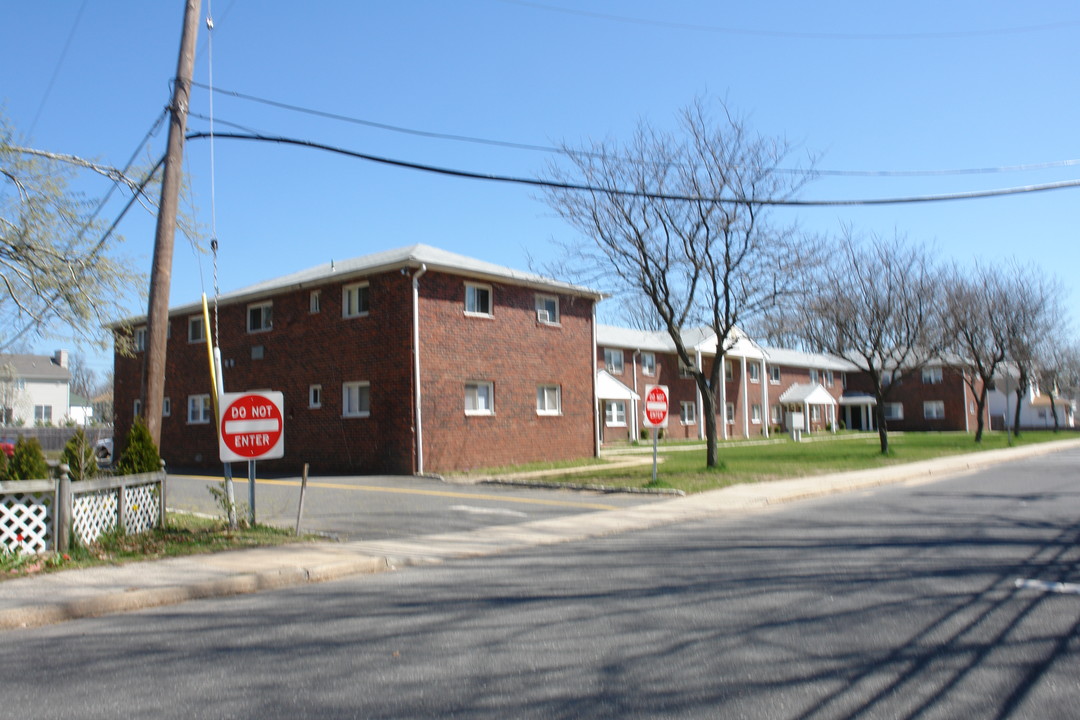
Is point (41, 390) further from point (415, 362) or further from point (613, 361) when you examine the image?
point (415, 362)

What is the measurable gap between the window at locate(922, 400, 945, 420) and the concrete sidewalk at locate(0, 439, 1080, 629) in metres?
59.0

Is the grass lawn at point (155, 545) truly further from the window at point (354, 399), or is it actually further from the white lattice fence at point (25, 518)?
the window at point (354, 399)

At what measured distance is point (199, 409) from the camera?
30.7m

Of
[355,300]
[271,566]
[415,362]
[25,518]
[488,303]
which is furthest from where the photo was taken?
[488,303]

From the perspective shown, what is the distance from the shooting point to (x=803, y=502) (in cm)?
1625

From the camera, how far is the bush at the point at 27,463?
33.8ft

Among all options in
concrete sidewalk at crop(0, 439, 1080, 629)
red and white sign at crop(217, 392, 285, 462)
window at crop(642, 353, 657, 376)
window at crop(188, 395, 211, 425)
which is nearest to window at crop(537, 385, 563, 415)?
concrete sidewalk at crop(0, 439, 1080, 629)

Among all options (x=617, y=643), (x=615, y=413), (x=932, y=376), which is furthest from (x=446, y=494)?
(x=932, y=376)

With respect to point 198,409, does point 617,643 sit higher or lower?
lower

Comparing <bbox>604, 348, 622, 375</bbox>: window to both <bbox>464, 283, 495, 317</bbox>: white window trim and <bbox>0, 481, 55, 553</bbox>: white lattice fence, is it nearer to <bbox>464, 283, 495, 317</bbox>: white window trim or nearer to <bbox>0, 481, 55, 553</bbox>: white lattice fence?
<bbox>464, 283, 495, 317</bbox>: white window trim

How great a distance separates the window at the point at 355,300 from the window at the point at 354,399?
2.11m

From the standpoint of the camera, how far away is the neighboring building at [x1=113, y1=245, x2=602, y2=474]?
23.1 metres

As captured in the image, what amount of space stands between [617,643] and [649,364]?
4355cm

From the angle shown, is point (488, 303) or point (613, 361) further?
point (613, 361)
